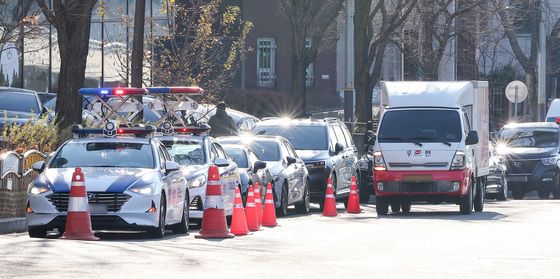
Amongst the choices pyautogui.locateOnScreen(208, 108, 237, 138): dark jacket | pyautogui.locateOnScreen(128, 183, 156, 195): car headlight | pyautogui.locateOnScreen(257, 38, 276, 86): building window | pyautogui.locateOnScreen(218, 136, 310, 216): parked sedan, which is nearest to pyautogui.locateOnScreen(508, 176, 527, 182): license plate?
pyautogui.locateOnScreen(208, 108, 237, 138): dark jacket

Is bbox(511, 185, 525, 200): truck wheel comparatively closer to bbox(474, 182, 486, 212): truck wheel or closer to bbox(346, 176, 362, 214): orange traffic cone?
bbox(474, 182, 486, 212): truck wheel

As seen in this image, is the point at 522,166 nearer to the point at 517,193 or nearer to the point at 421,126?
the point at 517,193

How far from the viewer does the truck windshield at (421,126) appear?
2662 cm

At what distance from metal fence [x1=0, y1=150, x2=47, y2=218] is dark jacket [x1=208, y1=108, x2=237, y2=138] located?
988 cm

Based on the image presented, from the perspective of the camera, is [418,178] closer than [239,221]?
No

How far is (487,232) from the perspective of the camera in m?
20.8

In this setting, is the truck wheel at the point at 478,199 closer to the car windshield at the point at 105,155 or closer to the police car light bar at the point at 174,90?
the police car light bar at the point at 174,90

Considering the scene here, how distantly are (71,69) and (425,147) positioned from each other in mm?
6895

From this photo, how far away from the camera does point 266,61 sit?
68.8 meters

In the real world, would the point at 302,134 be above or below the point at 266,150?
above

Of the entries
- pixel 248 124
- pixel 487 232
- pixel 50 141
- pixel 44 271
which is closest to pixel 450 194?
pixel 487 232

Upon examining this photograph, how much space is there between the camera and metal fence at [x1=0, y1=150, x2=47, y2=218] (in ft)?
69.4

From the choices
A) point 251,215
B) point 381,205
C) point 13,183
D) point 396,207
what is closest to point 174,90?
point 13,183

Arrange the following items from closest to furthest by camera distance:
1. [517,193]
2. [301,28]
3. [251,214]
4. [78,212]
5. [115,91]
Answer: [78,212], [251,214], [115,91], [517,193], [301,28]
